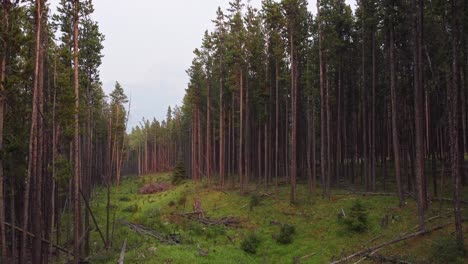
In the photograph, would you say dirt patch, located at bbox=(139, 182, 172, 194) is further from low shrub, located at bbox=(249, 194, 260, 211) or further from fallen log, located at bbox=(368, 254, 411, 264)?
fallen log, located at bbox=(368, 254, 411, 264)

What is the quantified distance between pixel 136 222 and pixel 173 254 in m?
14.5


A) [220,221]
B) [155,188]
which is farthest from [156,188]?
[220,221]

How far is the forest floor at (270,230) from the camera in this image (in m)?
17.8

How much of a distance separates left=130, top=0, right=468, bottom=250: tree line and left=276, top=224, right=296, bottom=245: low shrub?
15.1ft

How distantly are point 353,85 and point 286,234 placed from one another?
62.3 ft

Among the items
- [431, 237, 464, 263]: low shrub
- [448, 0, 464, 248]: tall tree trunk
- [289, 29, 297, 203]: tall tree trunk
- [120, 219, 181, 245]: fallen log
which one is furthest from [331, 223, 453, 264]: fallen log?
[120, 219, 181, 245]: fallen log

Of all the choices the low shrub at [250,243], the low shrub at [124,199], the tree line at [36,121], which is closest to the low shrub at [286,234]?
the low shrub at [250,243]

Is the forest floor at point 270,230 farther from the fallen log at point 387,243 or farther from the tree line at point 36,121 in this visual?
the tree line at point 36,121

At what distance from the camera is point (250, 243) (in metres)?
21.2

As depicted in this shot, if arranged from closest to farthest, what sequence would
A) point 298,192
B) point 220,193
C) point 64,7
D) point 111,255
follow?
point 111,255 < point 64,7 < point 298,192 < point 220,193

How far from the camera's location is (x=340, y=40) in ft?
93.6

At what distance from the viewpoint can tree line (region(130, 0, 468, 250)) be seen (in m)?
19.9

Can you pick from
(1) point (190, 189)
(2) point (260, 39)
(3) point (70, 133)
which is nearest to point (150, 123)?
(1) point (190, 189)

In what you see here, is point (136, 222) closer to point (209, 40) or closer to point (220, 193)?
point (220, 193)
